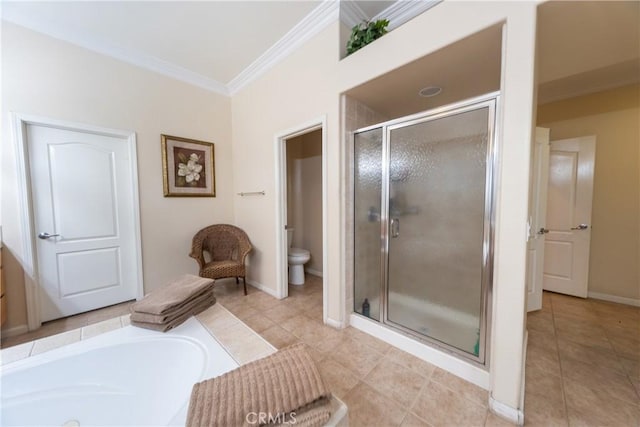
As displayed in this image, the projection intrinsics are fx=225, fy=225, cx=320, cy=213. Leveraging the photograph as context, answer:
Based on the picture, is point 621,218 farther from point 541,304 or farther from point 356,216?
point 356,216

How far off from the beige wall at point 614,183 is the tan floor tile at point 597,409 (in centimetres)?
186

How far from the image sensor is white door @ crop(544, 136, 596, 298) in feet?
8.26

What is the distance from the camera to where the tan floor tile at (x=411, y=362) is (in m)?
1.53

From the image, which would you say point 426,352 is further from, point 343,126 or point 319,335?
point 343,126

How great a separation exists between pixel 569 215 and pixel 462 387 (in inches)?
102

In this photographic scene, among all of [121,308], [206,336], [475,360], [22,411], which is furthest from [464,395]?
[121,308]

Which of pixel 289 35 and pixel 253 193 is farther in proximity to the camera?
pixel 253 193

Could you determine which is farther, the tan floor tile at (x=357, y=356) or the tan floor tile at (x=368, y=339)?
the tan floor tile at (x=368, y=339)

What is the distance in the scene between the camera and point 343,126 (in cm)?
193

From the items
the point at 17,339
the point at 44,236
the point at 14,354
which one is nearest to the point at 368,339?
the point at 14,354

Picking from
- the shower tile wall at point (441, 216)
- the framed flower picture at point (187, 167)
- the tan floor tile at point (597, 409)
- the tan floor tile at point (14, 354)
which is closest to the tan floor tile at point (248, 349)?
the tan floor tile at point (14, 354)

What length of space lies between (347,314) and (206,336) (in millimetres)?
1230

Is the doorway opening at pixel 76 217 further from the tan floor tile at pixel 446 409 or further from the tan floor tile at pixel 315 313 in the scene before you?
the tan floor tile at pixel 446 409

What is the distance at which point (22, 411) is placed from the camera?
100 centimetres
